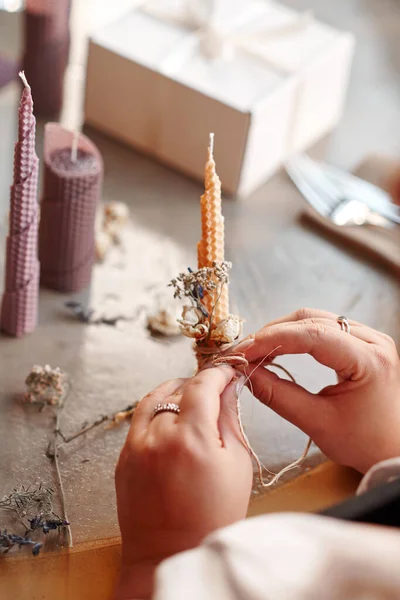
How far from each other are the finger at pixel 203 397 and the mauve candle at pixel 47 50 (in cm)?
71

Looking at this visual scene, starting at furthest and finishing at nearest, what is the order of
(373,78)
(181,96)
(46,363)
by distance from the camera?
(373,78)
(181,96)
(46,363)

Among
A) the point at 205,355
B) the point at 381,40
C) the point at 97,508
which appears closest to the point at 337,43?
the point at 381,40

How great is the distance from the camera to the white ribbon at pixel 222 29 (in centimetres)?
125

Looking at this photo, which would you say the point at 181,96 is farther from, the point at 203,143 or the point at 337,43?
the point at 337,43

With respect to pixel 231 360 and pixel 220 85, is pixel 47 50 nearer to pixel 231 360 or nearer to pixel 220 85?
pixel 220 85

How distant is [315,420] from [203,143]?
0.55 metres

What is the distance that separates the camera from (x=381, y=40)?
1609 mm

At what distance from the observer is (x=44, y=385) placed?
35.3 inches

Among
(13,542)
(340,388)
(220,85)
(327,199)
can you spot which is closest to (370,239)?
(327,199)

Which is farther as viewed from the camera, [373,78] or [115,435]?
[373,78]

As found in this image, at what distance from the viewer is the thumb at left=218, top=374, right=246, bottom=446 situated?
693mm

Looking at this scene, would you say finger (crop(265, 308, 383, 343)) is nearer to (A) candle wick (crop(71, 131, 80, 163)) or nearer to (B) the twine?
(B) the twine

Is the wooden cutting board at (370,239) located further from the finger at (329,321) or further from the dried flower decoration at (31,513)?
the dried flower decoration at (31,513)

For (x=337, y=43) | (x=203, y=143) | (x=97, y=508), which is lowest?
(x=97, y=508)
